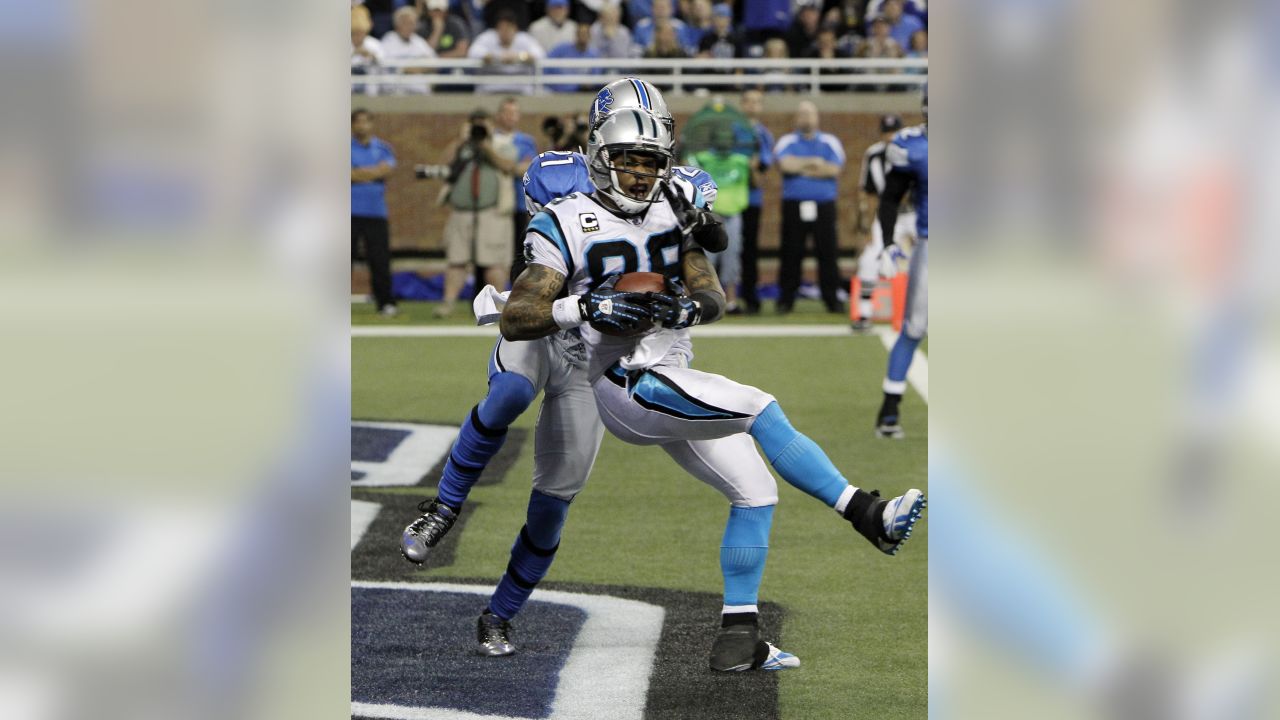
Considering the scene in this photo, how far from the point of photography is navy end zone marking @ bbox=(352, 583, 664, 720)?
169 inches

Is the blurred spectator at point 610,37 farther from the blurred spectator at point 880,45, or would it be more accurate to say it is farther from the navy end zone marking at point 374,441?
the navy end zone marking at point 374,441

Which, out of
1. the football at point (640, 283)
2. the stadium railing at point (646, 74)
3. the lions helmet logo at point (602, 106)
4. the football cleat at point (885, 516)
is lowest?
the football cleat at point (885, 516)

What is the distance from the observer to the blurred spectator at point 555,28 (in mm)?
18234

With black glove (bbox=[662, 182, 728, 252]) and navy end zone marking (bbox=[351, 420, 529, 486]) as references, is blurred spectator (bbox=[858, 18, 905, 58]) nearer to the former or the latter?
navy end zone marking (bbox=[351, 420, 529, 486])

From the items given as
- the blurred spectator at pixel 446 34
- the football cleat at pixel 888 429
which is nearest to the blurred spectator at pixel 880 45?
the blurred spectator at pixel 446 34

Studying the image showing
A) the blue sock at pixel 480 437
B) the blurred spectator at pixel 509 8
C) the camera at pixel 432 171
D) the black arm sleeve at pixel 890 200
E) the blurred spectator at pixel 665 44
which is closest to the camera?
the blue sock at pixel 480 437

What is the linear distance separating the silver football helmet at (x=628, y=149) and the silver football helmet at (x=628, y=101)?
0.11 feet

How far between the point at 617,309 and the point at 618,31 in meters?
14.3

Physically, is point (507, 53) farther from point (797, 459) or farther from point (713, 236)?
point (797, 459)

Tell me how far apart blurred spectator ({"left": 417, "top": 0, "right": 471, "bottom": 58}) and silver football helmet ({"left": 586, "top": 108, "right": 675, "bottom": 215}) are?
45.7 ft

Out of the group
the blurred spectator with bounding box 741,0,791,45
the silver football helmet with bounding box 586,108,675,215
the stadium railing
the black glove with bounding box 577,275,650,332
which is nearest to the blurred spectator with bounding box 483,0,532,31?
the stadium railing

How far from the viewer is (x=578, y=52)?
18094 millimetres

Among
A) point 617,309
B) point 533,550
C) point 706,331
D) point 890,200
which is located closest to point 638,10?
point 706,331
